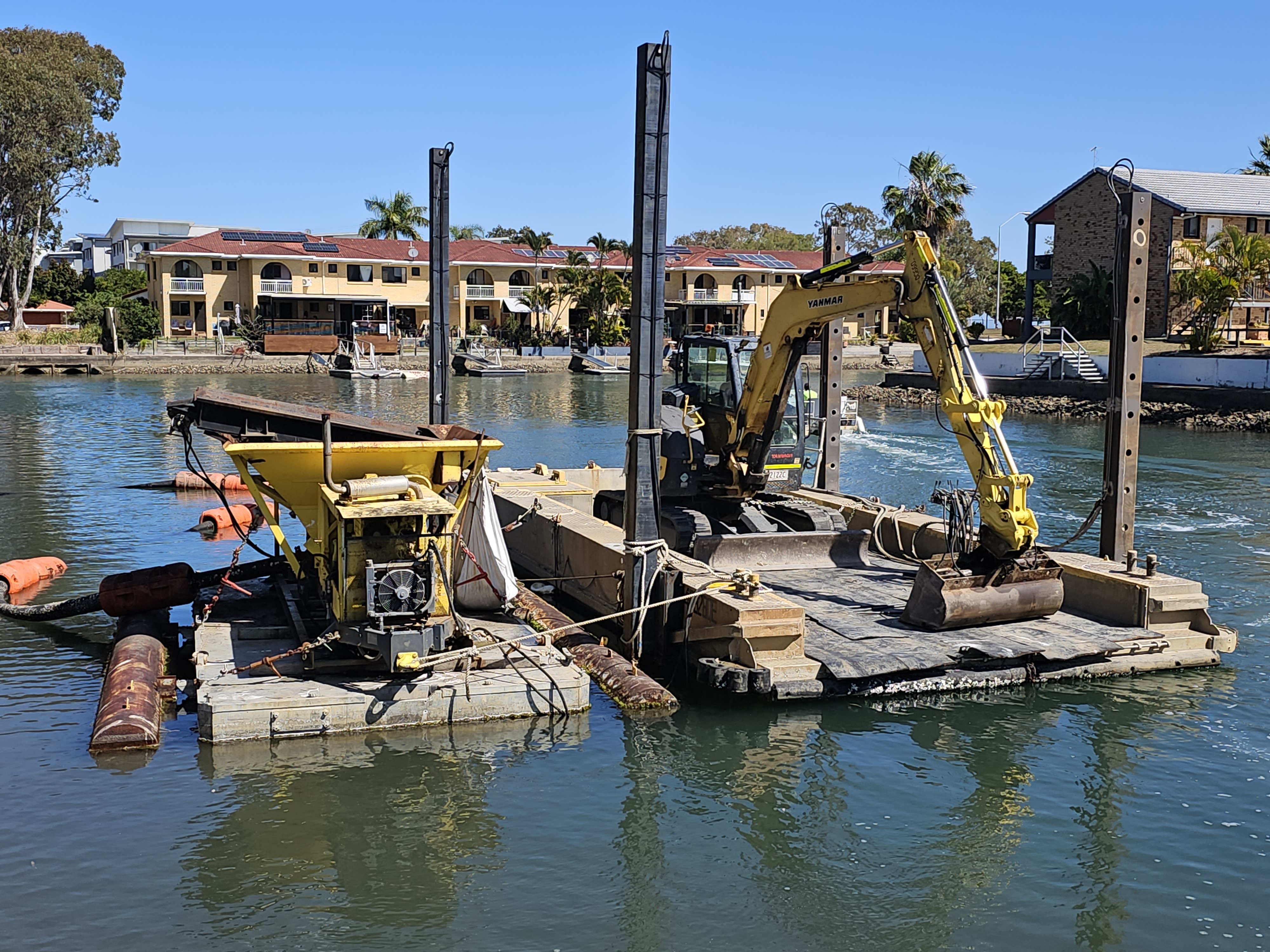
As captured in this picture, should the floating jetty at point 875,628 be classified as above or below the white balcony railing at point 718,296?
below

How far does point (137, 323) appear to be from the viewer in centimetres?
8125

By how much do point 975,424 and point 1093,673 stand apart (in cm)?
295

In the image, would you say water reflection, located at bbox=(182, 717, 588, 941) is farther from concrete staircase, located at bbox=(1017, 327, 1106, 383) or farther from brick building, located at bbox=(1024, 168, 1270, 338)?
brick building, located at bbox=(1024, 168, 1270, 338)

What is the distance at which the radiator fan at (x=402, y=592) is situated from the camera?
11180 millimetres

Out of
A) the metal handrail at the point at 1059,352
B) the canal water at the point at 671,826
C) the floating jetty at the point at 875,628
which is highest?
the metal handrail at the point at 1059,352

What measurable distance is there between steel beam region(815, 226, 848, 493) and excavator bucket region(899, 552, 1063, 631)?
18.0 ft

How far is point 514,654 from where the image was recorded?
41.6 feet

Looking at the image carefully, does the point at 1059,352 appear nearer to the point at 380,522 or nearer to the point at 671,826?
the point at 380,522

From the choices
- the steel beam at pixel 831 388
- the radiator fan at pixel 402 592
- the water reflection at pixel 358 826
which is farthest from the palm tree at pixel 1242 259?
the radiator fan at pixel 402 592

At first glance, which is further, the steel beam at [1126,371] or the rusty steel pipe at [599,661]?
the steel beam at [1126,371]

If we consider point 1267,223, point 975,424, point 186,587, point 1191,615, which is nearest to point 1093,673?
point 1191,615

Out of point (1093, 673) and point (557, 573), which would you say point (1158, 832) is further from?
point (557, 573)

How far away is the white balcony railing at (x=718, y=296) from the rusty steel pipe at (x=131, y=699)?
78232 millimetres

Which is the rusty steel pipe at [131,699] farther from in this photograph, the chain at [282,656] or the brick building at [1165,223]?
the brick building at [1165,223]
